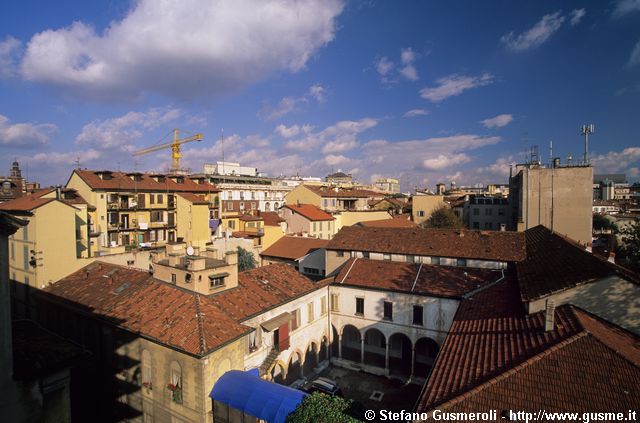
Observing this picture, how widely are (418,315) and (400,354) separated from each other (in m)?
5.30

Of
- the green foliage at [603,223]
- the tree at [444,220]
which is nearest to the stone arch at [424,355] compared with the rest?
the tree at [444,220]

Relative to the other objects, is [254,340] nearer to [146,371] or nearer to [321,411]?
[146,371]

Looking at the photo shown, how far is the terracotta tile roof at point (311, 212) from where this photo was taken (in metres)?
54.7

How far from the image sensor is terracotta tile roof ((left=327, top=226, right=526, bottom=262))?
88.3 ft

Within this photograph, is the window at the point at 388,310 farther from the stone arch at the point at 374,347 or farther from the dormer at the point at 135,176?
the dormer at the point at 135,176

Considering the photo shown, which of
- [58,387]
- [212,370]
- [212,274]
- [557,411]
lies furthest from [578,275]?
[58,387]

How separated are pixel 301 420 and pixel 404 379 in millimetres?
15266

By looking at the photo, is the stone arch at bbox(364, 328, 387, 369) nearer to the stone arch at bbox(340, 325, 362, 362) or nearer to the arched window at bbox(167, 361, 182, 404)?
the stone arch at bbox(340, 325, 362, 362)

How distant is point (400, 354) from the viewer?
29.2 m

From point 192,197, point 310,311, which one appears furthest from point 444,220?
point 192,197

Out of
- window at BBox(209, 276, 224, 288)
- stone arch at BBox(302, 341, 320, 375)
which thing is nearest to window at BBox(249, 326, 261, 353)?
window at BBox(209, 276, 224, 288)

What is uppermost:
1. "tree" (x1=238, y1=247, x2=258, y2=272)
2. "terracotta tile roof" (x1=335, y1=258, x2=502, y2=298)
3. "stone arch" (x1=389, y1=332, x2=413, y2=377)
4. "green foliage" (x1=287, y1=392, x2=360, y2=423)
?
"terracotta tile roof" (x1=335, y1=258, x2=502, y2=298)

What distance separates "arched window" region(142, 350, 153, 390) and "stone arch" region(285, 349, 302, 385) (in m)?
8.84

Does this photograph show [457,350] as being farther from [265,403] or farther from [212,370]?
[212,370]
